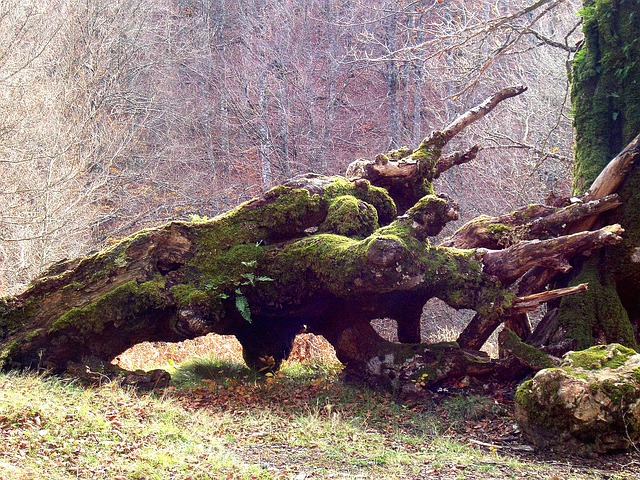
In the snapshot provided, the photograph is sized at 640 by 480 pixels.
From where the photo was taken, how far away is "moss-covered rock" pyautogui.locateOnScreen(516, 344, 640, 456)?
5.29 meters

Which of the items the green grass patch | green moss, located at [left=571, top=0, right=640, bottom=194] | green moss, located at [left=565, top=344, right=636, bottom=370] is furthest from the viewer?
green moss, located at [left=571, top=0, right=640, bottom=194]

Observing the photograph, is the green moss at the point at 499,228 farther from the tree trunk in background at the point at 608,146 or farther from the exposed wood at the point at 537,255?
the tree trunk in background at the point at 608,146

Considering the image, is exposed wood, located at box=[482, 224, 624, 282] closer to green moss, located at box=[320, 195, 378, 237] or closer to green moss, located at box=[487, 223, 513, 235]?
green moss, located at box=[487, 223, 513, 235]

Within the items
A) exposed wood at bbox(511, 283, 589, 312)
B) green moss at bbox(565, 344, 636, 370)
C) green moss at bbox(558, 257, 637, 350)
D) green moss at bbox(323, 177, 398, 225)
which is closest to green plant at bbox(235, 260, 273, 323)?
green moss at bbox(323, 177, 398, 225)

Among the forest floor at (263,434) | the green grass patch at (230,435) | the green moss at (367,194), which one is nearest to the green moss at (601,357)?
the forest floor at (263,434)

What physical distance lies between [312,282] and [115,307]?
2.38m

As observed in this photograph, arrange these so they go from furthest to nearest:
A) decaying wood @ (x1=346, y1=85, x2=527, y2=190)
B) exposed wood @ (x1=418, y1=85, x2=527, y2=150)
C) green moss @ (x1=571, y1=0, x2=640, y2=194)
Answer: exposed wood @ (x1=418, y1=85, x2=527, y2=150), decaying wood @ (x1=346, y1=85, x2=527, y2=190), green moss @ (x1=571, y1=0, x2=640, y2=194)

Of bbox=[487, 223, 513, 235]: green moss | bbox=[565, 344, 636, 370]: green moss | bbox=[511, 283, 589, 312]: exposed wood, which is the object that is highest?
bbox=[487, 223, 513, 235]: green moss

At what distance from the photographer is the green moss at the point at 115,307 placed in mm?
7355

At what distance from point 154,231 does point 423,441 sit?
405cm

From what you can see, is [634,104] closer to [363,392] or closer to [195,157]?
[363,392]

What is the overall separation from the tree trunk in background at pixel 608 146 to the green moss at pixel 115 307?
505 centimetres

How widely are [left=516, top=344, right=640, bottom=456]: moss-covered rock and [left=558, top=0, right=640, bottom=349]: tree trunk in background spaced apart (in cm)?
188

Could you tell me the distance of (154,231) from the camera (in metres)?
7.73
